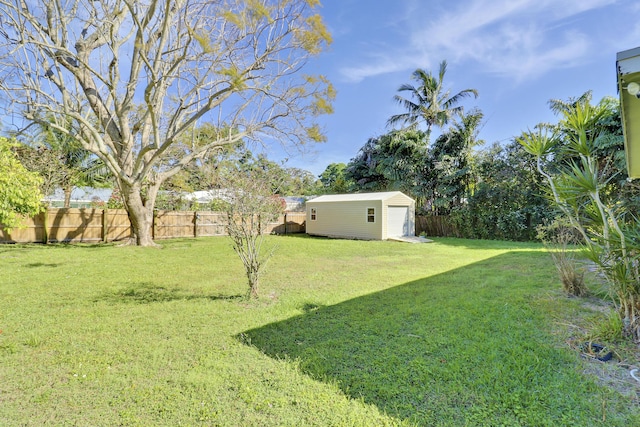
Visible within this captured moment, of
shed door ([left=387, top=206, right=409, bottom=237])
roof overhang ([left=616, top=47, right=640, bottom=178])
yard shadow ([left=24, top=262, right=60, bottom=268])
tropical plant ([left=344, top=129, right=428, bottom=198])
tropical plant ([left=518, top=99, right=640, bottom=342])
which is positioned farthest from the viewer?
tropical plant ([left=344, top=129, right=428, bottom=198])

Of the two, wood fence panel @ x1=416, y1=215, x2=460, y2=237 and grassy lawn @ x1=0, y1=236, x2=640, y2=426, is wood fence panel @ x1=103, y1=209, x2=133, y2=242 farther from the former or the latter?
wood fence panel @ x1=416, y1=215, x2=460, y2=237

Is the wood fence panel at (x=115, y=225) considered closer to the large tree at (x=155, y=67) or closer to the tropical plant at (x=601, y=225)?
the large tree at (x=155, y=67)

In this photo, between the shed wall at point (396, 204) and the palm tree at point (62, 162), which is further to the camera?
the shed wall at point (396, 204)

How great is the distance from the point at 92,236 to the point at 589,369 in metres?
14.9

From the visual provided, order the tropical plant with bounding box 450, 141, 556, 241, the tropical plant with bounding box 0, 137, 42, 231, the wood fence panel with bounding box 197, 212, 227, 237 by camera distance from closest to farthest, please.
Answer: the tropical plant with bounding box 0, 137, 42, 231, the tropical plant with bounding box 450, 141, 556, 241, the wood fence panel with bounding box 197, 212, 227, 237

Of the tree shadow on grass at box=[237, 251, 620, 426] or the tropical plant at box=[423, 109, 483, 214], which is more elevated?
the tropical plant at box=[423, 109, 483, 214]

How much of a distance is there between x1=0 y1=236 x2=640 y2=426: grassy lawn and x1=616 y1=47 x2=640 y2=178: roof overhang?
202 centimetres

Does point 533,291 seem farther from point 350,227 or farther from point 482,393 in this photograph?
point 350,227

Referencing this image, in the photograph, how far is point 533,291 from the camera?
4953 mm

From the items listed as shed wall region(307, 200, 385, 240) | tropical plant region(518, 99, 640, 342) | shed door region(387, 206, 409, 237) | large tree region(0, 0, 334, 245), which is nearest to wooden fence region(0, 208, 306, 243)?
large tree region(0, 0, 334, 245)

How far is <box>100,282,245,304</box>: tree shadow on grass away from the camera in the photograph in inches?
187

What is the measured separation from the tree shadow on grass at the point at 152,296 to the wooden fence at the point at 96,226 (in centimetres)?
416

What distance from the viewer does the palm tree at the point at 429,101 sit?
17.5 metres

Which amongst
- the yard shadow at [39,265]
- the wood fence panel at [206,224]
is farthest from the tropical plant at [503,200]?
the yard shadow at [39,265]
